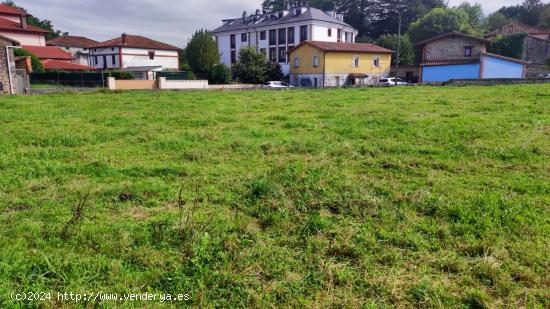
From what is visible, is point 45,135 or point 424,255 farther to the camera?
point 45,135

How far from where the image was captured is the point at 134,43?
192ft

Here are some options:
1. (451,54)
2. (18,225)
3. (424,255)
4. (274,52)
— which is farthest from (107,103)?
(274,52)

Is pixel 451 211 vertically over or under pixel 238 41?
under

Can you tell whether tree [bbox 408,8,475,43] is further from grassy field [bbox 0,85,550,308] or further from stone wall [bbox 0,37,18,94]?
grassy field [bbox 0,85,550,308]

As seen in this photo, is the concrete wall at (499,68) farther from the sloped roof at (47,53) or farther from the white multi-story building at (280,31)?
the sloped roof at (47,53)

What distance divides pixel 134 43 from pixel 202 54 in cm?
1472

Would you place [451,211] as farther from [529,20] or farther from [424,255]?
[529,20]

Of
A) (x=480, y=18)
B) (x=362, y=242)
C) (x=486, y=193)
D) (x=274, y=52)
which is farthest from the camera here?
(x=480, y=18)

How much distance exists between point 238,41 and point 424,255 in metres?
67.2

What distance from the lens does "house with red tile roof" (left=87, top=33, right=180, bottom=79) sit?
189ft

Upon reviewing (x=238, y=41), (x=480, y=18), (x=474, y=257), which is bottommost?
(x=474, y=257)

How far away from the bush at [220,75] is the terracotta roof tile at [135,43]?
17.9 meters

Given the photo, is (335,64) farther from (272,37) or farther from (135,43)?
(135,43)

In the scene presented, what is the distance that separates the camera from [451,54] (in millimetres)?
44781
